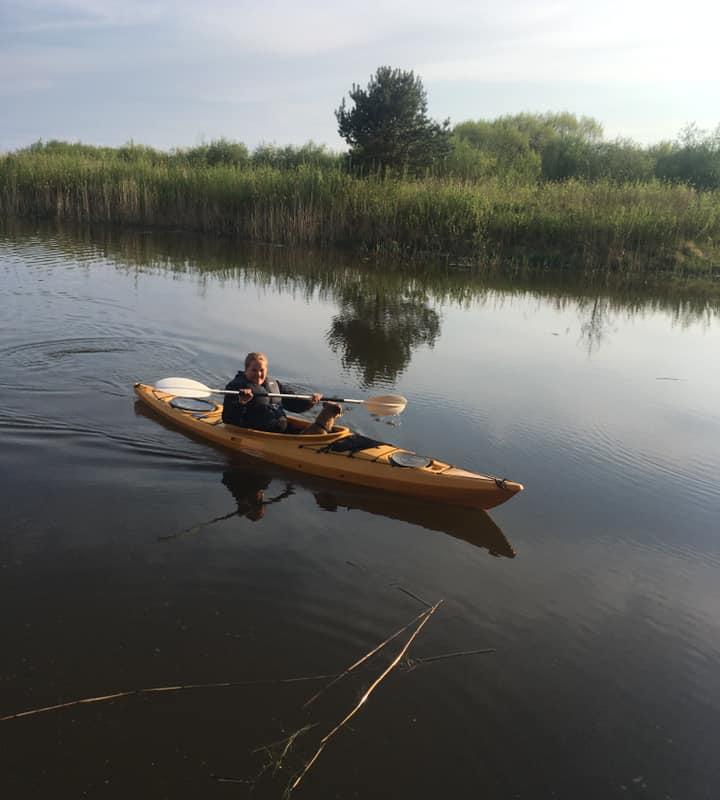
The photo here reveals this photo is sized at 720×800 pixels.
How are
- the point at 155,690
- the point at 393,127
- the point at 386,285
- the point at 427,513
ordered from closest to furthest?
the point at 155,690, the point at 427,513, the point at 386,285, the point at 393,127

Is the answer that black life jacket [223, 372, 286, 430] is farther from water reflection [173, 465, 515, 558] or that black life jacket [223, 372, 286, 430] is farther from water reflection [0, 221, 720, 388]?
water reflection [0, 221, 720, 388]

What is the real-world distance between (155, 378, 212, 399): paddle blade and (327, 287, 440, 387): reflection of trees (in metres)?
2.15

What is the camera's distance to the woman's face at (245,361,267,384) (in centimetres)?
559

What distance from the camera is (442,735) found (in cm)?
290

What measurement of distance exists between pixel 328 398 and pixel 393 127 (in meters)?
21.5

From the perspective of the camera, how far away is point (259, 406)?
5.70 meters

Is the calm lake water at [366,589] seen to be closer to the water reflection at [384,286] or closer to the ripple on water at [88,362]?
the ripple on water at [88,362]

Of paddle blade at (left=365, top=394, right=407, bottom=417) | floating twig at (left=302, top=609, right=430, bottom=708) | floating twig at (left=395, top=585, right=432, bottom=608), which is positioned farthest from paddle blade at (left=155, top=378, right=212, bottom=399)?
floating twig at (left=302, top=609, right=430, bottom=708)

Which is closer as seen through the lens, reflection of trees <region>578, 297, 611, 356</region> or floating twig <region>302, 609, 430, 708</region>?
floating twig <region>302, 609, 430, 708</region>

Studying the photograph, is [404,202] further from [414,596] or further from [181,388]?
[414,596]

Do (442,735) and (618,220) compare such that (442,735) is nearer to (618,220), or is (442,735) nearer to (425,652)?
(425,652)

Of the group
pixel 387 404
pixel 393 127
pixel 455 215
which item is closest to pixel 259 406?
pixel 387 404

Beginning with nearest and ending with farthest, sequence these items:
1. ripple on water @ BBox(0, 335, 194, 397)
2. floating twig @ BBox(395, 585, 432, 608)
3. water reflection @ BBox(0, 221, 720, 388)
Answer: floating twig @ BBox(395, 585, 432, 608)
ripple on water @ BBox(0, 335, 194, 397)
water reflection @ BBox(0, 221, 720, 388)

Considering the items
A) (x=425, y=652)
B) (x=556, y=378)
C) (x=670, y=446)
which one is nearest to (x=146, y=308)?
(x=556, y=378)
